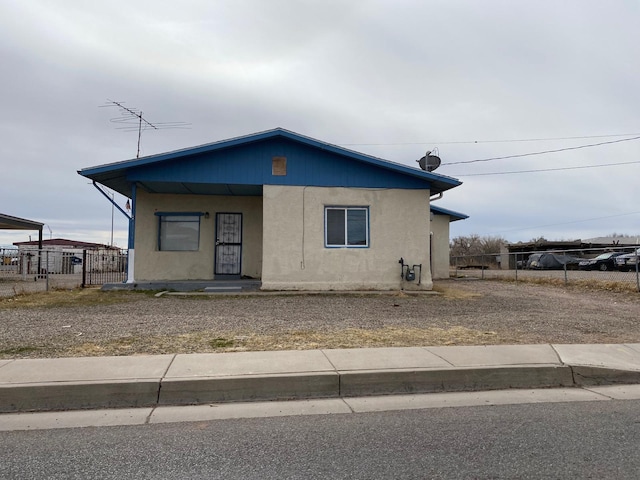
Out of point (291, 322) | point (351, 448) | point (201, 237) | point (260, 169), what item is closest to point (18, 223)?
point (201, 237)

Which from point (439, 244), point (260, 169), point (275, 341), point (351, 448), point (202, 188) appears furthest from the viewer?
point (439, 244)

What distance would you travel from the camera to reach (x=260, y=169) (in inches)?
567

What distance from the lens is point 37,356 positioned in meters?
6.46

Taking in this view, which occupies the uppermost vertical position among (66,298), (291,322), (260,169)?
(260,169)

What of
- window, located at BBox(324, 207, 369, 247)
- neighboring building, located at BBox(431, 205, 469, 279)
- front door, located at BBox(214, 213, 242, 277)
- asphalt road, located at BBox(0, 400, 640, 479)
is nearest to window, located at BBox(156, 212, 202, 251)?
front door, located at BBox(214, 213, 242, 277)

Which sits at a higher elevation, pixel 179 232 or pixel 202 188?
pixel 202 188

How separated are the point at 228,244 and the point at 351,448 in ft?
41.6

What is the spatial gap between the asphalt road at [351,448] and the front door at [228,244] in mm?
11729

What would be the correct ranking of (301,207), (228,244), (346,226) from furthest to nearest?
(228,244)
(346,226)
(301,207)

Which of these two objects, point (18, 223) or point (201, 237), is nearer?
point (201, 237)

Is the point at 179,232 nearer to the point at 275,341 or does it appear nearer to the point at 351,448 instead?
the point at 275,341

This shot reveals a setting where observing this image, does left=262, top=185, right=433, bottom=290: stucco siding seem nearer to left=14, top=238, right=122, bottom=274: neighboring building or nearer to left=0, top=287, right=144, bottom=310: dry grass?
left=0, top=287, right=144, bottom=310: dry grass

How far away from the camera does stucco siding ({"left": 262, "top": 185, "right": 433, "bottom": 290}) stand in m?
14.4

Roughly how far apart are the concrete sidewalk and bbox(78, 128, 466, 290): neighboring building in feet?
25.3
